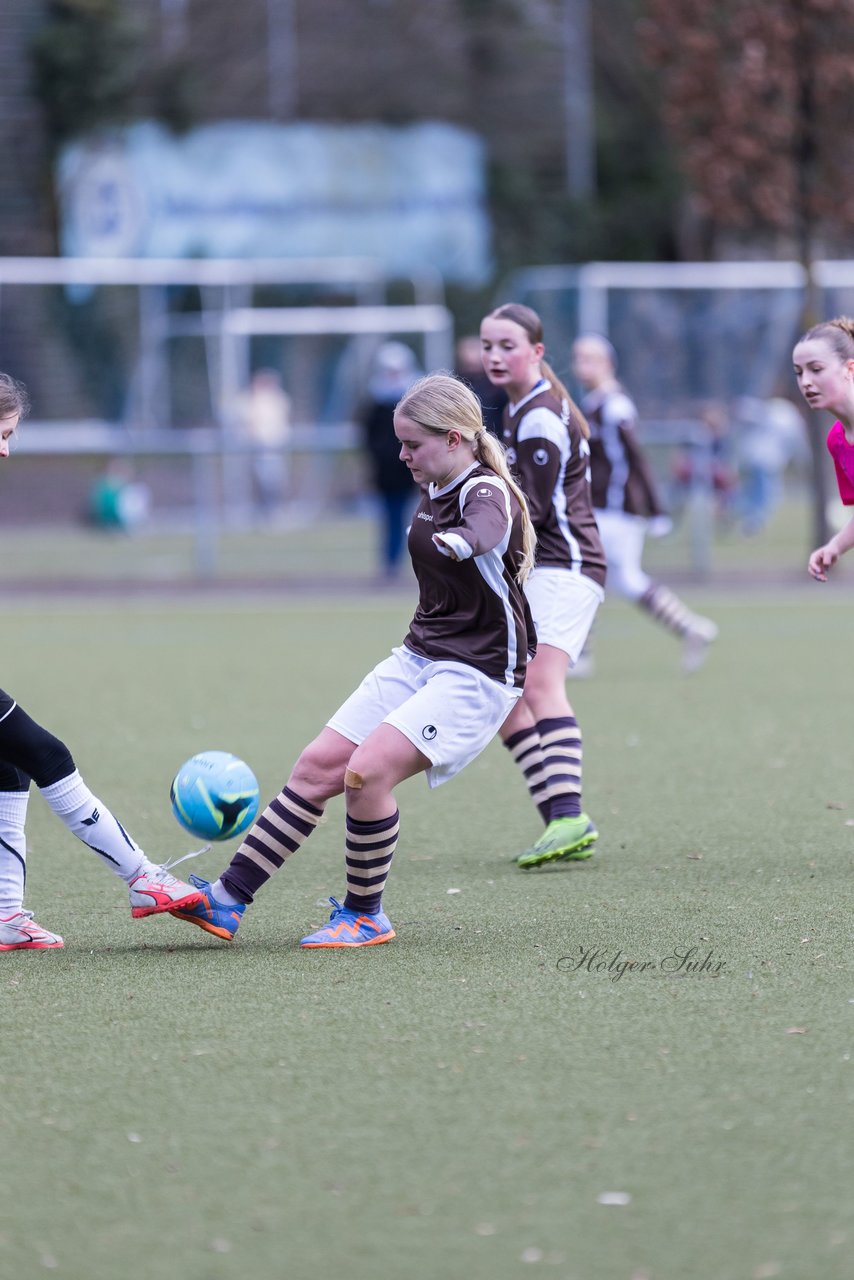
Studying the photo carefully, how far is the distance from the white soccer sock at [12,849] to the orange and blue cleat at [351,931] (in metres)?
0.88

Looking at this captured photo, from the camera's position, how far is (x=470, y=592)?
225 inches

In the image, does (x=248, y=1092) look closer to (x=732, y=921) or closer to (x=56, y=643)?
(x=732, y=921)

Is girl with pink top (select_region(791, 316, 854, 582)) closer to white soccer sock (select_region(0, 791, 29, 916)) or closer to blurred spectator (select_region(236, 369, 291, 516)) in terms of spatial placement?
white soccer sock (select_region(0, 791, 29, 916))

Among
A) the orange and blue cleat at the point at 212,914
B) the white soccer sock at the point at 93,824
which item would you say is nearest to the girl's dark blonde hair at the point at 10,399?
the white soccer sock at the point at 93,824

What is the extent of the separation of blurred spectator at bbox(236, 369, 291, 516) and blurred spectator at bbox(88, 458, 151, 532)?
4.69 ft

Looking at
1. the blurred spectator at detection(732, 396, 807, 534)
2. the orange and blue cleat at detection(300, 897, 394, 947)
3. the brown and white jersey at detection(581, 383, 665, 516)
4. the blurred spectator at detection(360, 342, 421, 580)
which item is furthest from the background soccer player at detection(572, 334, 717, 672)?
the blurred spectator at detection(732, 396, 807, 534)

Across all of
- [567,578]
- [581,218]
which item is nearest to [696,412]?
[581,218]

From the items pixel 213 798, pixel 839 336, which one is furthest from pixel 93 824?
pixel 839 336

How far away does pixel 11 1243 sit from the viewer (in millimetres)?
3594

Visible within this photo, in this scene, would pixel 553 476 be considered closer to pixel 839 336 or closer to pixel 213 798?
pixel 839 336

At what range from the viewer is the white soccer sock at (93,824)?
5.66 metres

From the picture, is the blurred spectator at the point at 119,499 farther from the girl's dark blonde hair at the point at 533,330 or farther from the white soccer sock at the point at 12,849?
the white soccer sock at the point at 12,849

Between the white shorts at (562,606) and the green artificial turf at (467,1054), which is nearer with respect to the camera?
the green artificial turf at (467,1054)

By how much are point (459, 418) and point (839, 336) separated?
4.96ft
